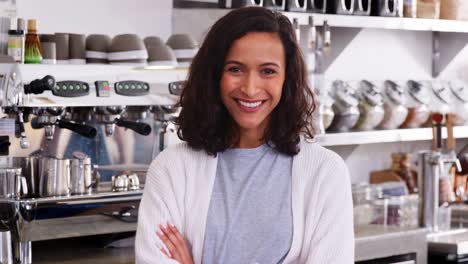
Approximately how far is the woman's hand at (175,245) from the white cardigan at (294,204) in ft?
0.04

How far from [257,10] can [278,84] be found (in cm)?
16

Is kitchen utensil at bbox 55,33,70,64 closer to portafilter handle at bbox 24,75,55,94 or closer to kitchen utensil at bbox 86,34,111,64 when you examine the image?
kitchen utensil at bbox 86,34,111,64

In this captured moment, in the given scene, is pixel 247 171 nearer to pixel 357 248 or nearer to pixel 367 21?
pixel 357 248

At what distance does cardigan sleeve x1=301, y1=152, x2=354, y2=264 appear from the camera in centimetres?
Answer: 200

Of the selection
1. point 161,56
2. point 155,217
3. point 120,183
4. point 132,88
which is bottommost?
point 120,183

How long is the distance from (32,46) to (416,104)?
2.22 metres

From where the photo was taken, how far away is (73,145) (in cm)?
337

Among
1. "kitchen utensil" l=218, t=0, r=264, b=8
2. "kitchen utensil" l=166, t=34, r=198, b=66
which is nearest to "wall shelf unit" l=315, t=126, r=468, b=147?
"kitchen utensil" l=218, t=0, r=264, b=8

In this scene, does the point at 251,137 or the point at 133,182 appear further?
the point at 133,182

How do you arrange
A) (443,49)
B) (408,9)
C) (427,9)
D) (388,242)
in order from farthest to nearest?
(443,49) → (427,9) → (408,9) → (388,242)

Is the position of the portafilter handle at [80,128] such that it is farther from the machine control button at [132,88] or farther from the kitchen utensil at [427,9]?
the kitchen utensil at [427,9]

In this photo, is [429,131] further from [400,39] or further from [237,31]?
[237,31]

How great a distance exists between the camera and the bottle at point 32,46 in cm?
324

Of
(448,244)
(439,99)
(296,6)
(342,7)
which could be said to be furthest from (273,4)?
(439,99)
